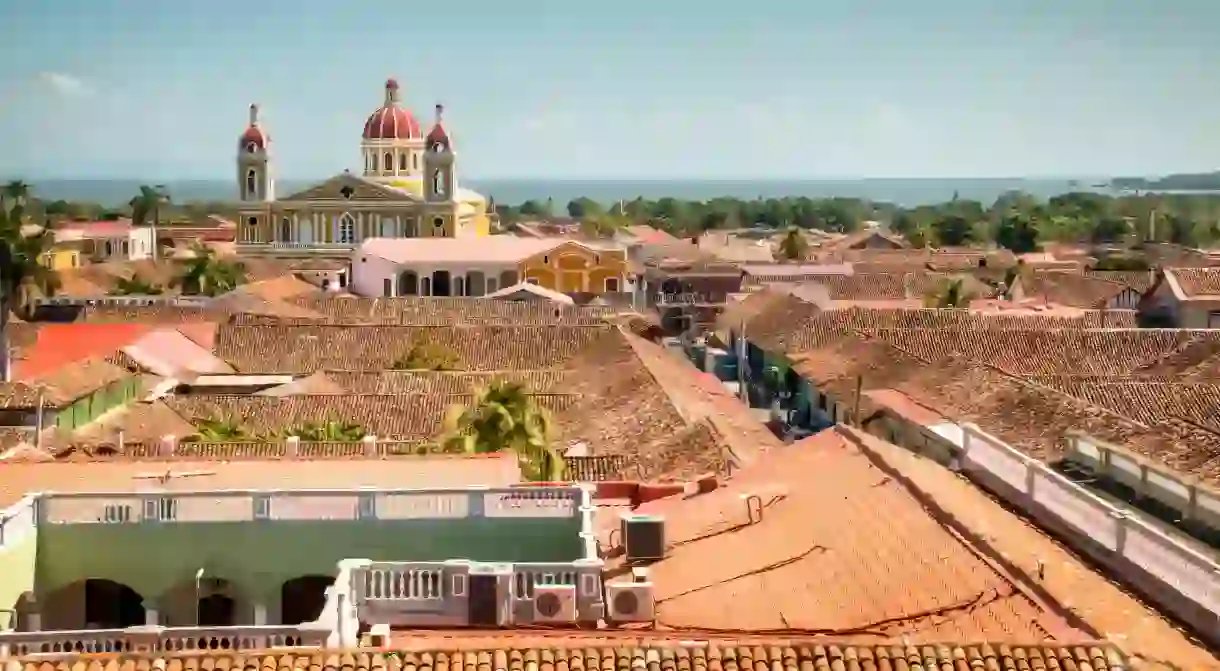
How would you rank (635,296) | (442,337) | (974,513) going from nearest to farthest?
(974,513), (442,337), (635,296)

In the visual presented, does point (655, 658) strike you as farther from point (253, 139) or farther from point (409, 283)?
point (253, 139)

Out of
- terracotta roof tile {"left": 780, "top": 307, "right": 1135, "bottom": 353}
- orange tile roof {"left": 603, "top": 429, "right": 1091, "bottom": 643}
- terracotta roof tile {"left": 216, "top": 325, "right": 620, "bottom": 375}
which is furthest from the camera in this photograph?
terracotta roof tile {"left": 780, "top": 307, "right": 1135, "bottom": 353}

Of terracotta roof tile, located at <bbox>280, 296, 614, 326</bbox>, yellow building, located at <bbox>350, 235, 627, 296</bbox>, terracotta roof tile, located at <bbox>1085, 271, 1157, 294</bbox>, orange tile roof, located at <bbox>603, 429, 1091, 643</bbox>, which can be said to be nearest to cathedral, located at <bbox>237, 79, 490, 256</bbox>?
yellow building, located at <bbox>350, 235, 627, 296</bbox>

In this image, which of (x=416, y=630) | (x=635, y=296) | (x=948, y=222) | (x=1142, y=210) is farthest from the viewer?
(x=1142, y=210)

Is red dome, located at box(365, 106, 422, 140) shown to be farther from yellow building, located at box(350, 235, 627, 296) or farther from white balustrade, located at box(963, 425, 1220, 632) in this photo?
white balustrade, located at box(963, 425, 1220, 632)

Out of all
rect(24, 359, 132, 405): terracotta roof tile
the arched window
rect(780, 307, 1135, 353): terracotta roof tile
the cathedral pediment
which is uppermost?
the cathedral pediment

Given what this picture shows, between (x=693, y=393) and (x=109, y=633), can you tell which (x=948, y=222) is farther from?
(x=109, y=633)

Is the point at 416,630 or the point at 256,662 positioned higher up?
the point at 256,662

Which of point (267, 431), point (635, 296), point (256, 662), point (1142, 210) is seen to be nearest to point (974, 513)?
point (256, 662)
